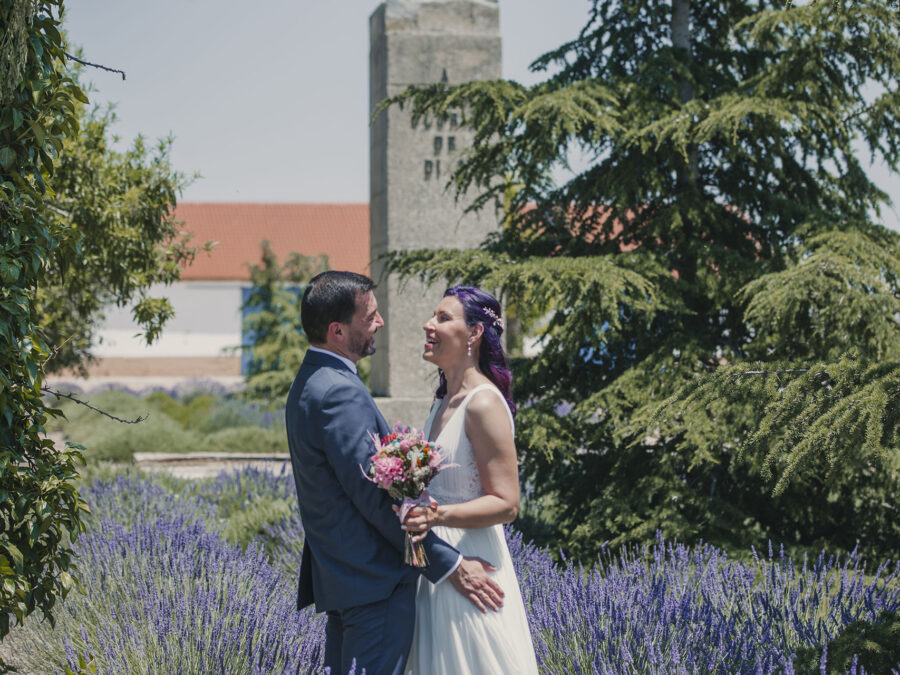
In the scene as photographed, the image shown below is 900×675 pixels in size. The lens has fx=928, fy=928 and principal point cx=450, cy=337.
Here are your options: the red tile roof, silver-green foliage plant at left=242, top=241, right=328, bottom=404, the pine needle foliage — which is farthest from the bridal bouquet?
the red tile roof

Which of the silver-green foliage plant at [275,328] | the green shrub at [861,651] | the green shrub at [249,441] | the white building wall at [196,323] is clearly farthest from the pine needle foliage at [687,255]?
the white building wall at [196,323]

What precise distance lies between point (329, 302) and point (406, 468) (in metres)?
0.55

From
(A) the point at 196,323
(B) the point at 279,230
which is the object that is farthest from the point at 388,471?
(B) the point at 279,230

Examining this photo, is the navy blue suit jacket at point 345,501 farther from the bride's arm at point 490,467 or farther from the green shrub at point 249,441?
the green shrub at point 249,441

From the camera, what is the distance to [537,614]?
3463 mm

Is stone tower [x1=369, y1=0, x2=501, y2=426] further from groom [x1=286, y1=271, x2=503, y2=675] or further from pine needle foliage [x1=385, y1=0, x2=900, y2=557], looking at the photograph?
groom [x1=286, y1=271, x2=503, y2=675]

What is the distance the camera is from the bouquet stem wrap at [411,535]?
7.98 feet

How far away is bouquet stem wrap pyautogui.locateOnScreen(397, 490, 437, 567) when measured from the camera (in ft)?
7.98

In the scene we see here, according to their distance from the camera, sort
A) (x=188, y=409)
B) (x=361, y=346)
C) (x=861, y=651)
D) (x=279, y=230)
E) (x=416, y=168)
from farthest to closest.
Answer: (x=279, y=230) → (x=188, y=409) → (x=416, y=168) → (x=861, y=651) → (x=361, y=346)

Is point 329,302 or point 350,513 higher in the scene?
point 329,302

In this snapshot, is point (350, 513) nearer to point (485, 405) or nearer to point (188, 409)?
point (485, 405)

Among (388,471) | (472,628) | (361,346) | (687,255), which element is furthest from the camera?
(687,255)

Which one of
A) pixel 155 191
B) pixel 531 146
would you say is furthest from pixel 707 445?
pixel 155 191

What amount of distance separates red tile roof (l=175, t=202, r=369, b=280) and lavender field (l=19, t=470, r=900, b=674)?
32906 mm
